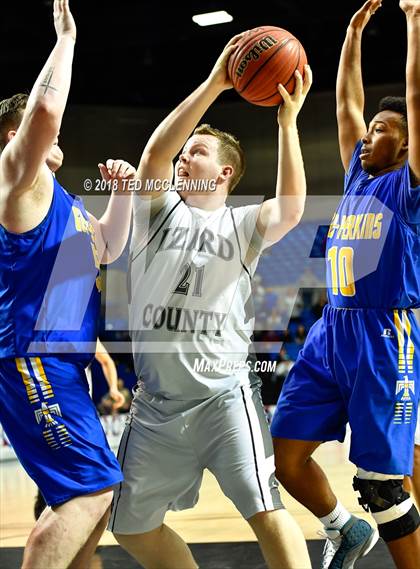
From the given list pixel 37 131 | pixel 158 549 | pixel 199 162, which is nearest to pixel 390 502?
pixel 158 549

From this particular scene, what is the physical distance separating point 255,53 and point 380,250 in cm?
100

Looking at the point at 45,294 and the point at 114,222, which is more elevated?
the point at 114,222

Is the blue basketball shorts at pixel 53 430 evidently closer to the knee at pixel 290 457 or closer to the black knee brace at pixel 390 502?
the knee at pixel 290 457

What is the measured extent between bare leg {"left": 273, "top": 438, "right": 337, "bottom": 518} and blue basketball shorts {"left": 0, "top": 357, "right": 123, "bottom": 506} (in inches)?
35.7

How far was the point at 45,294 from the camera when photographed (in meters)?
3.01

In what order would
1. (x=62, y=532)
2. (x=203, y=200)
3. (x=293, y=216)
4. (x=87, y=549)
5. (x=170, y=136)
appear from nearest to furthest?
(x=62, y=532), (x=87, y=549), (x=170, y=136), (x=293, y=216), (x=203, y=200)

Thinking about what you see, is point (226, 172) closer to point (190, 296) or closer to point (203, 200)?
point (203, 200)

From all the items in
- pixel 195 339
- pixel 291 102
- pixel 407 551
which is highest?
pixel 291 102

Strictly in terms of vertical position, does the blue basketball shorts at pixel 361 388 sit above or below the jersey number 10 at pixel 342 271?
below

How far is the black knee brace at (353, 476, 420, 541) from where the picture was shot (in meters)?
3.37

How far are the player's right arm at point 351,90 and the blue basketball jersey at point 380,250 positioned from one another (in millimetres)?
394

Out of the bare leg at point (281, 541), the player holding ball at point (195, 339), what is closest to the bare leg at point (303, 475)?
the player holding ball at point (195, 339)

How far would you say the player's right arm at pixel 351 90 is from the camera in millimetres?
3945

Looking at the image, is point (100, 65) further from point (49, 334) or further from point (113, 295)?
point (49, 334)
